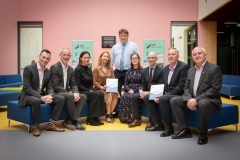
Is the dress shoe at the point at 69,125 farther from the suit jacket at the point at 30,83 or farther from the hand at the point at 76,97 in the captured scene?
the suit jacket at the point at 30,83

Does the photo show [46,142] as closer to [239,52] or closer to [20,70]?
[20,70]

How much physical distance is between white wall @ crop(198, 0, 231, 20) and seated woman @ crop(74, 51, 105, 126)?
414cm

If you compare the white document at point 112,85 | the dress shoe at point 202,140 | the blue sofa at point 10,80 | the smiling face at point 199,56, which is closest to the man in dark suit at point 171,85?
the smiling face at point 199,56

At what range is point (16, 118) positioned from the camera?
4.21m

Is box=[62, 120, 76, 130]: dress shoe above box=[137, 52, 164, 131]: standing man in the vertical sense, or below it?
below

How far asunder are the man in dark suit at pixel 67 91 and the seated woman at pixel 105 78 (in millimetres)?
558

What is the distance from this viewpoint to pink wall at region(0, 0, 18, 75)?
866cm

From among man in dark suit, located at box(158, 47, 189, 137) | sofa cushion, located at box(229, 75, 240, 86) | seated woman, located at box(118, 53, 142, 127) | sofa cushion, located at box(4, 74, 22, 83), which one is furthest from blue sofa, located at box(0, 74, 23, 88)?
sofa cushion, located at box(229, 75, 240, 86)

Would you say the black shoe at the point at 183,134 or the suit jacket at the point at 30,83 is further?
the suit jacket at the point at 30,83

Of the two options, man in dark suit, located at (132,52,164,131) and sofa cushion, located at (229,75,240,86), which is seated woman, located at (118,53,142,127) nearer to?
man in dark suit, located at (132,52,164,131)

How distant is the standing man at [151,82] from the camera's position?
421cm

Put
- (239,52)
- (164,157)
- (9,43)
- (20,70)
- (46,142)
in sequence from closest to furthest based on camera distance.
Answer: (164,157), (46,142), (9,43), (20,70), (239,52)

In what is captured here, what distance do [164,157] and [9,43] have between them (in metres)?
8.03

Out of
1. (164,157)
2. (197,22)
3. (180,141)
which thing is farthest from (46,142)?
(197,22)
